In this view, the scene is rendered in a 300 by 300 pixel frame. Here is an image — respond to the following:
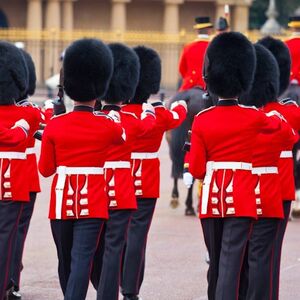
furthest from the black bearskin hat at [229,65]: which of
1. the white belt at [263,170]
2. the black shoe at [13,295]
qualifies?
the black shoe at [13,295]

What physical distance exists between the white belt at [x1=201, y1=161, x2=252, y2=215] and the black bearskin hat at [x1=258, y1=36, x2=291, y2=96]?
1.81m

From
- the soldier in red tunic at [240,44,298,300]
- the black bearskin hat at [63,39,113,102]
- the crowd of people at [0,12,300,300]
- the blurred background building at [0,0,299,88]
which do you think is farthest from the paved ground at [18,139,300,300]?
the blurred background building at [0,0,299,88]

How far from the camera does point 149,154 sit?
27.2 ft

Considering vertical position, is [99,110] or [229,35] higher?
[229,35]

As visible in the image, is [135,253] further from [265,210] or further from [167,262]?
[167,262]

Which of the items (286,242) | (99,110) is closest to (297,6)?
(286,242)

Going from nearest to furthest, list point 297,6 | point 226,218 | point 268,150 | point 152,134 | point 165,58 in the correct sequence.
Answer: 1. point 226,218
2. point 268,150
3. point 152,134
4. point 165,58
5. point 297,6

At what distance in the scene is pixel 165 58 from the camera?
3366 cm

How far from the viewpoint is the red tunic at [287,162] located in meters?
7.80

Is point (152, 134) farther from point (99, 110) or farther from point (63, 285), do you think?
point (63, 285)

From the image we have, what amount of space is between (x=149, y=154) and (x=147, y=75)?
0.67 m

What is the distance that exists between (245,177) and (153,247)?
365 centimetres

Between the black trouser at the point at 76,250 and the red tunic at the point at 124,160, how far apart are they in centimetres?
54

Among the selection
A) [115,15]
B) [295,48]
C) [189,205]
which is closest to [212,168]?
[189,205]
